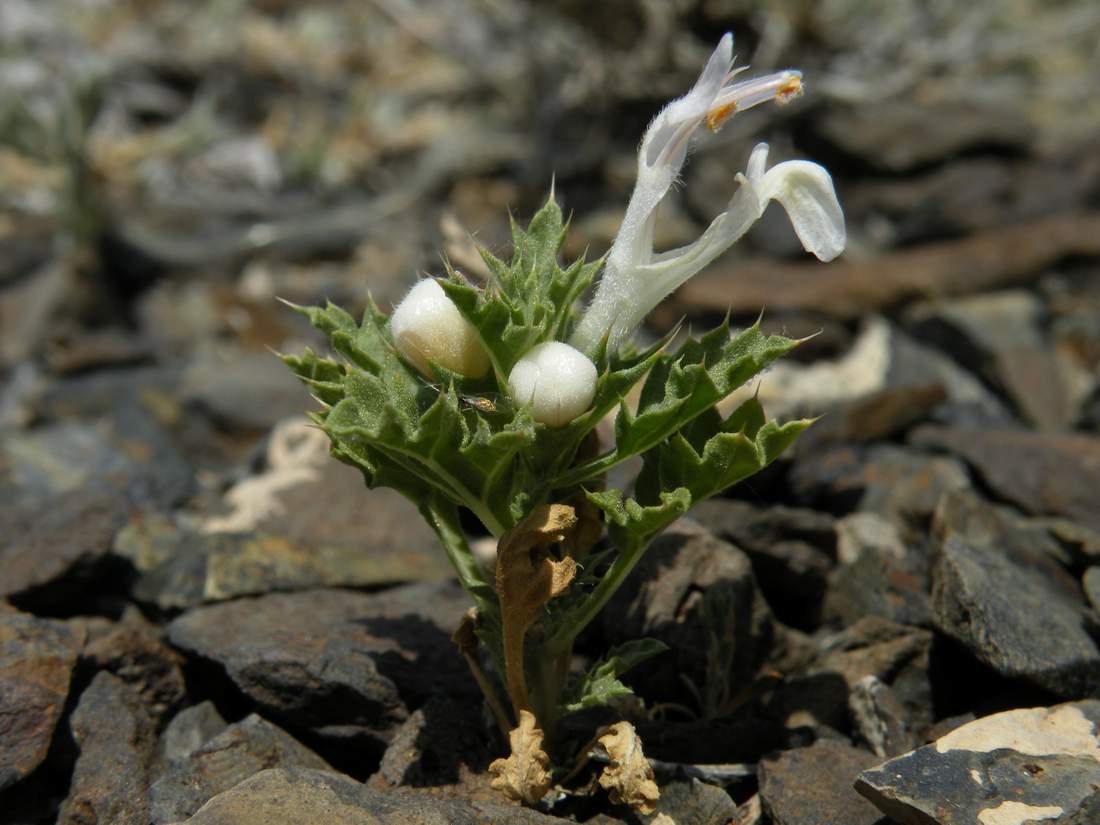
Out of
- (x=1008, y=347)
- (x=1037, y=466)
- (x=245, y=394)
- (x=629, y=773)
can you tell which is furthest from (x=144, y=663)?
(x=1008, y=347)

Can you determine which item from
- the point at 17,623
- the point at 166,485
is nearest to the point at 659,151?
the point at 17,623

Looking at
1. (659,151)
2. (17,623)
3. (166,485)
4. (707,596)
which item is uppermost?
(659,151)

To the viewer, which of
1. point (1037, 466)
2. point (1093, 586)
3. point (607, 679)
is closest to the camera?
point (607, 679)

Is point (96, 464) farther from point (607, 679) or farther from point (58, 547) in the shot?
point (607, 679)

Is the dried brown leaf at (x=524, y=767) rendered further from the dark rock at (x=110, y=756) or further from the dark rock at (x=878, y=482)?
the dark rock at (x=878, y=482)

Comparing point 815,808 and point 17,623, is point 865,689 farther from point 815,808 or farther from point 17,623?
point 17,623

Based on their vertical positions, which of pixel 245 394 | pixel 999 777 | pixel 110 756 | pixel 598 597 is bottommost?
pixel 245 394

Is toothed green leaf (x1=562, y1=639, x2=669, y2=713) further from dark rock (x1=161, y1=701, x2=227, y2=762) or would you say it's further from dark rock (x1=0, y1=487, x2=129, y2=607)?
dark rock (x1=0, y1=487, x2=129, y2=607)
